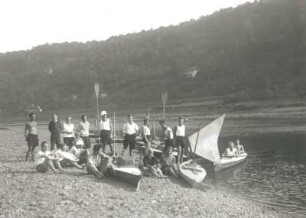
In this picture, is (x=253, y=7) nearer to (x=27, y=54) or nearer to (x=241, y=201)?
(x=27, y=54)

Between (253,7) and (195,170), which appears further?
(253,7)

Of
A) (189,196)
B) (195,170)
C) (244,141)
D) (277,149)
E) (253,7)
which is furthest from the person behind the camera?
(253,7)

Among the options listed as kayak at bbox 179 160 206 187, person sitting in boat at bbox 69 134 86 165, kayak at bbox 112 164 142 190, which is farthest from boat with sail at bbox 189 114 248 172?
kayak at bbox 112 164 142 190

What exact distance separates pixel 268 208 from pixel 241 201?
1.13 metres

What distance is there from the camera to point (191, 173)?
2086 cm

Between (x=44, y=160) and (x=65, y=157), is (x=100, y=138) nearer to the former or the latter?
(x=65, y=157)

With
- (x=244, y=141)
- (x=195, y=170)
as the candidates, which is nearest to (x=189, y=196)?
(x=195, y=170)

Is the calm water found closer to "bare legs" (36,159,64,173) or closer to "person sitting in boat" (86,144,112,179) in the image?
"person sitting in boat" (86,144,112,179)

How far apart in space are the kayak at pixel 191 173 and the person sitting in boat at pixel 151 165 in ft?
3.19

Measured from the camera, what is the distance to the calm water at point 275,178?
781 inches

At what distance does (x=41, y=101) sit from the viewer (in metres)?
152

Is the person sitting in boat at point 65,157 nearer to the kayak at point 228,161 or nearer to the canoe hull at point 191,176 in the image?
the canoe hull at point 191,176

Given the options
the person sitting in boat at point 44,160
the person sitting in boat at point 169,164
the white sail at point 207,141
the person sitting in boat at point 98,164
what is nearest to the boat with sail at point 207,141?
the white sail at point 207,141

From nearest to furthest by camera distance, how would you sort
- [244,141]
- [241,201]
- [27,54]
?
[241,201] → [244,141] → [27,54]
